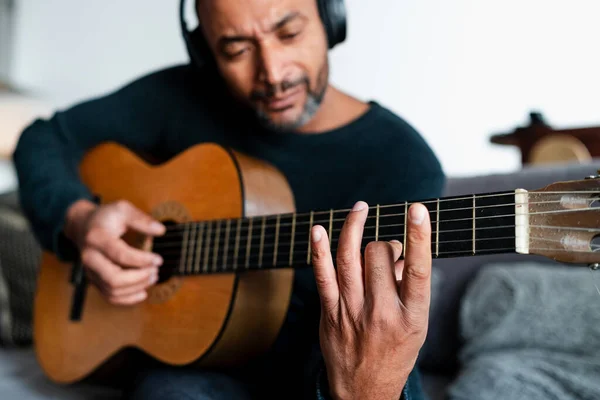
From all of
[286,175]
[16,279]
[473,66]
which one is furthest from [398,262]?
[16,279]

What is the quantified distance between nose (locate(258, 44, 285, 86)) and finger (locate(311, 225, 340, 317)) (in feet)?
1.33

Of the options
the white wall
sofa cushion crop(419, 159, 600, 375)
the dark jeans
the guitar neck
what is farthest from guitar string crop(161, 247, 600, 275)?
the white wall

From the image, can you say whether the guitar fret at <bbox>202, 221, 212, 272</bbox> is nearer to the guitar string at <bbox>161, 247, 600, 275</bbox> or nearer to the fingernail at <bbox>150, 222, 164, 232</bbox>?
the guitar string at <bbox>161, 247, 600, 275</bbox>

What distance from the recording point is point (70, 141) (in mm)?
1359

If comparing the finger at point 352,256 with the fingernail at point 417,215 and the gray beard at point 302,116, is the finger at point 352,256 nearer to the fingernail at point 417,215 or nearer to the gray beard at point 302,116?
the fingernail at point 417,215

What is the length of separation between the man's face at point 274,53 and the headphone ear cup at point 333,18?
0.04 ft

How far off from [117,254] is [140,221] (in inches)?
2.9

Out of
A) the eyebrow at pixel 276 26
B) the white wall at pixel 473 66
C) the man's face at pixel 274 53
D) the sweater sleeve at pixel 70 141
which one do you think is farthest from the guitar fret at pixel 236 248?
the white wall at pixel 473 66

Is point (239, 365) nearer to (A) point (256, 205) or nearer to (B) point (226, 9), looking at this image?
(A) point (256, 205)

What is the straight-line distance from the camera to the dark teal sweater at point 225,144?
1.00 m

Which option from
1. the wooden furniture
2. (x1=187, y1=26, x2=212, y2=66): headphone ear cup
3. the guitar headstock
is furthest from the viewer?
the wooden furniture

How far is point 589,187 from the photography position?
0.60m

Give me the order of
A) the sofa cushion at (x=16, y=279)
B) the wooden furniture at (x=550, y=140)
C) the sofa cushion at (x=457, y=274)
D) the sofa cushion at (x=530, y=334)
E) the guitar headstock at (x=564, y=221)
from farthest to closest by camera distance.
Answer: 1. the sofa cushion at (x=16, y=279)
2. the wooden furniture at (x=550, y=140)
3. the sofa cushion at (x=457, y=274)
4. the sofa cushion at (x=530, y=334)
5. the guitar headstock at (x=564, y=221)

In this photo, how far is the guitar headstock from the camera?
23.5 inches
